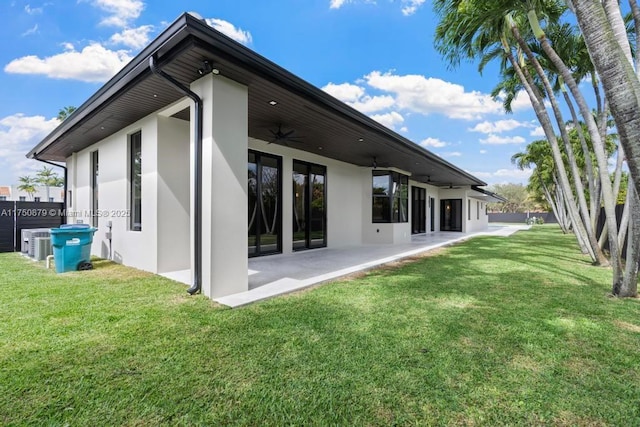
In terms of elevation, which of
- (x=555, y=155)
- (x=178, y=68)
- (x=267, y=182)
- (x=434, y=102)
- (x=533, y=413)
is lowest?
(x=533, y=413)

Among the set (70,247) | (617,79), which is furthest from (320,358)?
(70,247)

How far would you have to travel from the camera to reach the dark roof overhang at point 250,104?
3.68 m

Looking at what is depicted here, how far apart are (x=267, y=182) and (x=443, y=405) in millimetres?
6879

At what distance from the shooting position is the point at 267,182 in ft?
26.7

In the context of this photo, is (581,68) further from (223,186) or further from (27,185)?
(27,185)

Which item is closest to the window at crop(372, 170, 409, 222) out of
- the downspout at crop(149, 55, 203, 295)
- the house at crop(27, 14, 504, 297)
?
the house at crop(27, 14, 504, 297)

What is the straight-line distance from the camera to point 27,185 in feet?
129

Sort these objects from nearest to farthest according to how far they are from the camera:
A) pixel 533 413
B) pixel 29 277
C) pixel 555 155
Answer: pixel 533 413 → pixel 29 277 → pixel 555 155

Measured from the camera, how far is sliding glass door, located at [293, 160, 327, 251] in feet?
29.9

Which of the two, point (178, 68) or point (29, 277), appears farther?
point (29, 277)

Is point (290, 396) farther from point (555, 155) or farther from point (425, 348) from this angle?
point (555, 155)

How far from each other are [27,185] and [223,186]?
5066cm

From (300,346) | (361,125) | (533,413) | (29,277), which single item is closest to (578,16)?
(533,413)

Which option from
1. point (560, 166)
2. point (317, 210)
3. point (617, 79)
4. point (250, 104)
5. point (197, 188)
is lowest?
point (317, 210)
